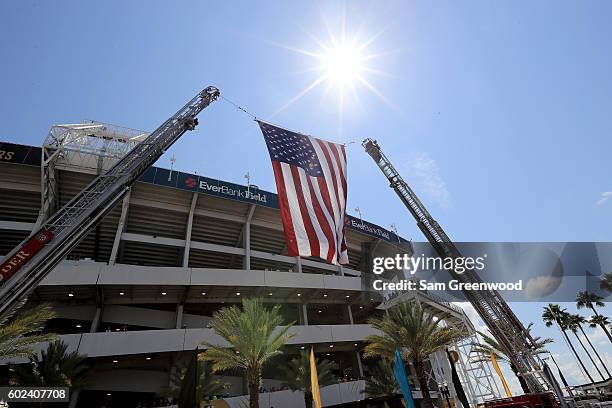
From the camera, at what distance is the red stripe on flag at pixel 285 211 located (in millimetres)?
17453

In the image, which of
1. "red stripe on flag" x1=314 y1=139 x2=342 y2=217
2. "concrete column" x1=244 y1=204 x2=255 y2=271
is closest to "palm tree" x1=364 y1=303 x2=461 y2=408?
"red stripe on flag" x1=314 y1=139 x2=342 y2=217

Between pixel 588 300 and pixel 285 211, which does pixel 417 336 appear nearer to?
pixel 285 211

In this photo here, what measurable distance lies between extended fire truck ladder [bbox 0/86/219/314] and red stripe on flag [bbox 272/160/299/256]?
17.8ft

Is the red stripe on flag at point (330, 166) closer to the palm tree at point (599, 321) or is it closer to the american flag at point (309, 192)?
the american flag at point (309, 192)

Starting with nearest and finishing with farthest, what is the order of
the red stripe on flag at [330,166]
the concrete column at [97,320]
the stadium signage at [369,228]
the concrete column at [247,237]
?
the red stripe on flag at [330,166] < the concrete column at [97,320] < the concrete column at [247,237] < the stadium signage at [369,228]

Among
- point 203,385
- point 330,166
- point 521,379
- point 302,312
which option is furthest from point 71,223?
point 302,312

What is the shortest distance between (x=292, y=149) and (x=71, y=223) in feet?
38.1

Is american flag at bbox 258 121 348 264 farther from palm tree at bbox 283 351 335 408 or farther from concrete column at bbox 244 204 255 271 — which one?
concrete column at bbox 244 204 255 271

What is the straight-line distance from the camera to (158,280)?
2931 cm

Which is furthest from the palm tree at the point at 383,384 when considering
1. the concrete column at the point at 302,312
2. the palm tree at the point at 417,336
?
the palm tree at the point at 417,336

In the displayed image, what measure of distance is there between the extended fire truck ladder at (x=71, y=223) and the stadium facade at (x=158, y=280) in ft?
55.9

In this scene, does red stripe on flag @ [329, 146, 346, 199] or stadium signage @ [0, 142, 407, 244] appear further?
stadium signage @ [0, 142, 407, 244]

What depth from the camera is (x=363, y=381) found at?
3528 cm

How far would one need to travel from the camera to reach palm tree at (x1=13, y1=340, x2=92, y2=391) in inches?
827
